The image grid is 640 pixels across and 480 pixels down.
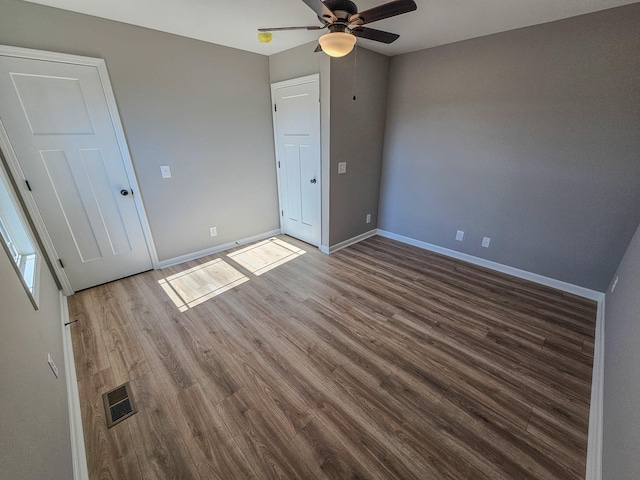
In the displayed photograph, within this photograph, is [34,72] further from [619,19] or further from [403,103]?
[619,19]

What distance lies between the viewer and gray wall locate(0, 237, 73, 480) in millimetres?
811

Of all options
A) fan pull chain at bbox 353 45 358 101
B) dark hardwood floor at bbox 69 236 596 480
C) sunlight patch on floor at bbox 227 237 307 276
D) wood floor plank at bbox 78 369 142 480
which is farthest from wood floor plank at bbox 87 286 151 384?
fan pull chain at bbox 353 45 358 101

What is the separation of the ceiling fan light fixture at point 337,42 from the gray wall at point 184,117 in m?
2.06

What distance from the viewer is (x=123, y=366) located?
185cm

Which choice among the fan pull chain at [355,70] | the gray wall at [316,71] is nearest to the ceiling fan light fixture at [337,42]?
the gray wall at [316,71]

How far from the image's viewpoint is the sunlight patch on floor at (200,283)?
2613mm

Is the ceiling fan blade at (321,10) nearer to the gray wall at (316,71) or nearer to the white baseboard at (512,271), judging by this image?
the gray wall at (316,71)

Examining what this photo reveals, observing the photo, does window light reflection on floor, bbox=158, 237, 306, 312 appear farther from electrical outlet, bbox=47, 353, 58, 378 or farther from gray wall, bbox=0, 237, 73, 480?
gray wall, bbox=0, 237, 73, 480

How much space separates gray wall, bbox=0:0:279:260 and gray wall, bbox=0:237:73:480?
5.89 ft

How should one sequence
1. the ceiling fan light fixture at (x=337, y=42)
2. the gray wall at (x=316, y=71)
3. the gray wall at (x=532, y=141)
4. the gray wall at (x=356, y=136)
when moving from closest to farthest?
the ceiling fan light fixture at (x=337, y=42), the gray wall at (x=532, y=141), the gray wall at (x=316, y=71), the gray wall at (x=356, y=136)

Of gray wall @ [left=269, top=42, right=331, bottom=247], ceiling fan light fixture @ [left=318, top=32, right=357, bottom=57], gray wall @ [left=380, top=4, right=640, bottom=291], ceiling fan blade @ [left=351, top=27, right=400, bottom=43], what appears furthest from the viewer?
gray wall @ [left=269, top=42, right=331, bottom=247]

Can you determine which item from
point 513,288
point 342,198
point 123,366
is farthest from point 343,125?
point 123,366

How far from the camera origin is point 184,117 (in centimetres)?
291

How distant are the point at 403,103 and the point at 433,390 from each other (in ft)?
11.1
